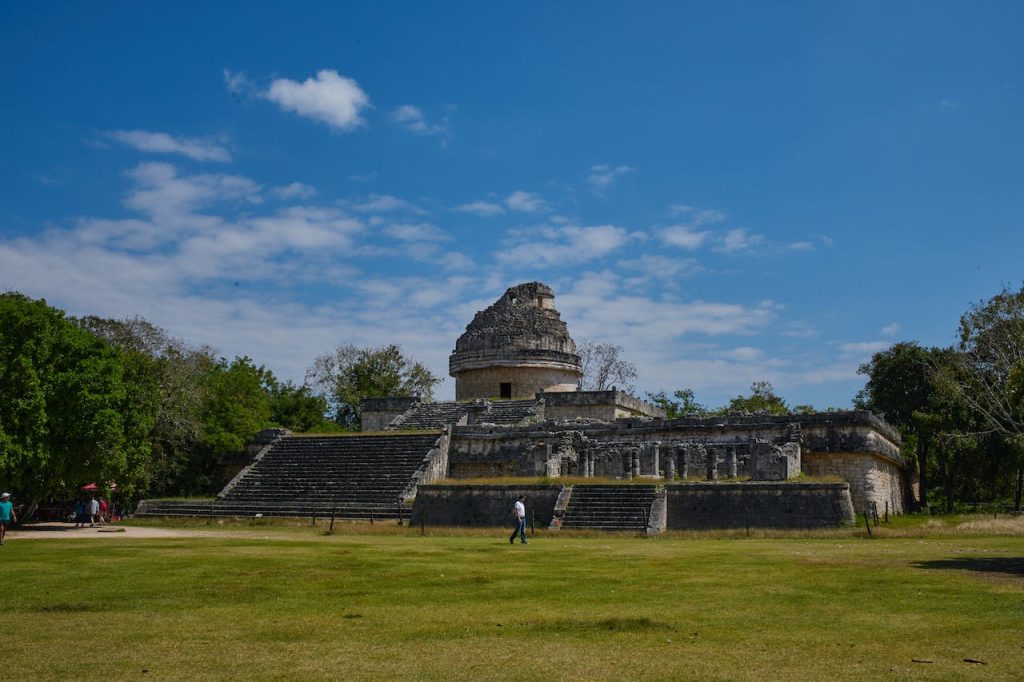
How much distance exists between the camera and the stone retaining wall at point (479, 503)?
25.8m

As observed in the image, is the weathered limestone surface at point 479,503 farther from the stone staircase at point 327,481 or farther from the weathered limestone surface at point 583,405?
the weathered limestone surface at point 583,405

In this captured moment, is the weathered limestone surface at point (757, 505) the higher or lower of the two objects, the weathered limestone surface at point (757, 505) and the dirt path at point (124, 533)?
the higher

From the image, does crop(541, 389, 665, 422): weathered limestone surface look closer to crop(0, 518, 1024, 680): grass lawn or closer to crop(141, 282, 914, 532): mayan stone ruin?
crop(141, 282, 914, 532): mayan stone ruin

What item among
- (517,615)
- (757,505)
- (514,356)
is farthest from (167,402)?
(517,615)

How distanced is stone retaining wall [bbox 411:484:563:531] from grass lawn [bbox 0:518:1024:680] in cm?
884

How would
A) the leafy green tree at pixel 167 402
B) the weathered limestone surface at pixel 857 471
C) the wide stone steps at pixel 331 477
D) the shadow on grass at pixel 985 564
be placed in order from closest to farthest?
the shadow on grass at pixel 985 564 → the weathered limestone surface at pixel 857 471 → the wide stone steps at pixel 331 477 → the leafy green tree at pixel 167 402

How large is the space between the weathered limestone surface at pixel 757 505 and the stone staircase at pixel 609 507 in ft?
2.30

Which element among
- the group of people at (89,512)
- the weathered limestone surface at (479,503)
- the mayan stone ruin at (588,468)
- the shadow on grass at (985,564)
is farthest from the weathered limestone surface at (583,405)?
the shadow on grass at (985,564)

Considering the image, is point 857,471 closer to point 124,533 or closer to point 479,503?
point 479,503

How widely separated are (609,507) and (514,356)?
1625cm

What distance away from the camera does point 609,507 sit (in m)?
25.0

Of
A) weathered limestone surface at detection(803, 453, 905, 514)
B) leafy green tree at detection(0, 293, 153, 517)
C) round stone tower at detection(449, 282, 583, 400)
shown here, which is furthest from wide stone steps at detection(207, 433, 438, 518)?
weathered limestone surface at detection(803, 453, 905, 514)

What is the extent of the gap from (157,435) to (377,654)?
30.7m

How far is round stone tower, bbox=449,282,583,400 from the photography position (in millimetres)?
40844
